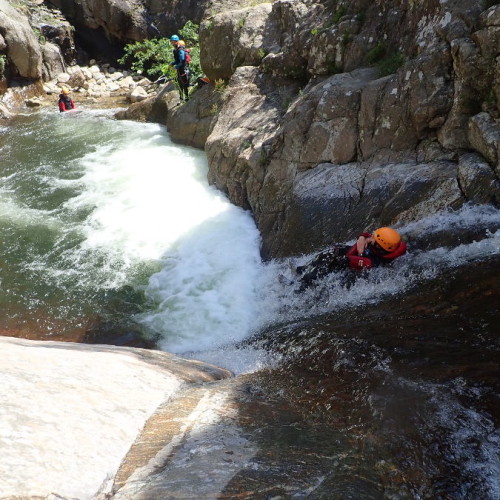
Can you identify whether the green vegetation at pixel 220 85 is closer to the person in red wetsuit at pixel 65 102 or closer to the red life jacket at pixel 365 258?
the person in red wetsuit at pixel 65 102

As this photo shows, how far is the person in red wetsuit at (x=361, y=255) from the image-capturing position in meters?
5.57

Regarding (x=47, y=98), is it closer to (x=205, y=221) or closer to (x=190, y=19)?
(x=190, y=19)

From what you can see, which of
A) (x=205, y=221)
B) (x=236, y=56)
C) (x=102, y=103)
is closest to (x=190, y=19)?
(x=102, y=103)

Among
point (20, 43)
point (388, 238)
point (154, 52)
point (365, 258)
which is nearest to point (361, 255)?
point (365, 258)

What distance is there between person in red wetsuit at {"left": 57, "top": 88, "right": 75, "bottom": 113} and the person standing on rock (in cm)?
468

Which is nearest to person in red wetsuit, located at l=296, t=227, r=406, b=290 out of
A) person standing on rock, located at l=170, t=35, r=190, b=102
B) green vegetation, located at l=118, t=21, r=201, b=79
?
person standing on rock, located at l=170, t=35, r=190, b=102

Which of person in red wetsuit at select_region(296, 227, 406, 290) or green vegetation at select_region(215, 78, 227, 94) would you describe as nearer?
person in red wetsuit at select_region(296, 227, 406, 290)

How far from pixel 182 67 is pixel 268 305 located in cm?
834

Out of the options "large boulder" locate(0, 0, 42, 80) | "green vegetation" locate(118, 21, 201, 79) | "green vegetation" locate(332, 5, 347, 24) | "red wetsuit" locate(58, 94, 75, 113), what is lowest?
"red wetsuit" locate(58, 94, 75, 113)

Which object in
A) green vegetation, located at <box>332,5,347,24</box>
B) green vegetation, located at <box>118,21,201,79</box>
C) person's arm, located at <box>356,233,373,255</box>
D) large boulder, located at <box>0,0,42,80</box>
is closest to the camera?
person's arm, located at <box>356,233,373,255</box>

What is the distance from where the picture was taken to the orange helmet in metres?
5.54

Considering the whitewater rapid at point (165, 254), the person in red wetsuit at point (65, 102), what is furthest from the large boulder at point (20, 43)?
the whitewater rapid at point (165, 254)

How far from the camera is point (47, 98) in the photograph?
1750 centimetres

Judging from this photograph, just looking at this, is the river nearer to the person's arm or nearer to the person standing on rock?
the person's arm
